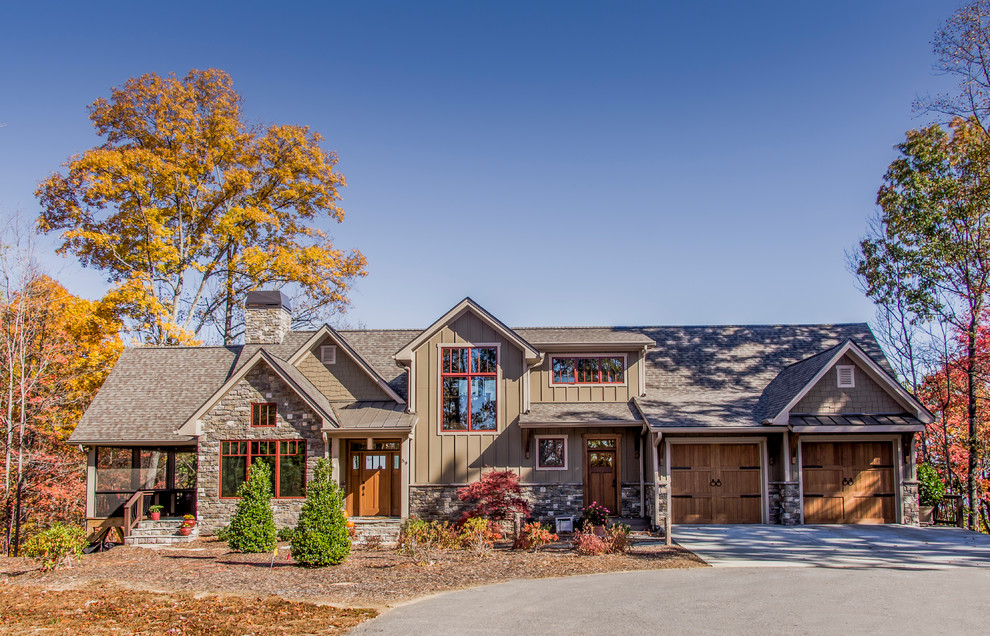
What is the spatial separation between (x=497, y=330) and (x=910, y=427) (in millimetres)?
10303

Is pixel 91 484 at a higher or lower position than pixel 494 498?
higher

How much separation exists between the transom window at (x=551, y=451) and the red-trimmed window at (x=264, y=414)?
6.70 metres

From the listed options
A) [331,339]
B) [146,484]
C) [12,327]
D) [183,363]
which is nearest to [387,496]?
[331,339]

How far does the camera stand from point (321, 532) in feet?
45.5

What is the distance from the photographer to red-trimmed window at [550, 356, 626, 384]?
67.5ft

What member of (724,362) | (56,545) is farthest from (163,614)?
(724,362)

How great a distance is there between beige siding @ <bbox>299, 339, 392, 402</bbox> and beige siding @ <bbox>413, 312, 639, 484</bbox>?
5.14 ft

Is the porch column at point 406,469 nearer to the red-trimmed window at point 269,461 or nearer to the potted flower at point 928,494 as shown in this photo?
the red-trimmed window at point 269,461

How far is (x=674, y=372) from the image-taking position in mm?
21594

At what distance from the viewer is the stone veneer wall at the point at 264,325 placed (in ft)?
75.1

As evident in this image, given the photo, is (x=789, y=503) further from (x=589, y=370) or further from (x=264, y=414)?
(x=264, y=414)

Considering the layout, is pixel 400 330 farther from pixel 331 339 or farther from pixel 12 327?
pixel 12 327

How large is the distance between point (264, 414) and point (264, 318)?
4.91 meters

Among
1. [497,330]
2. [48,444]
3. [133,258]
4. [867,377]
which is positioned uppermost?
[133,258]
